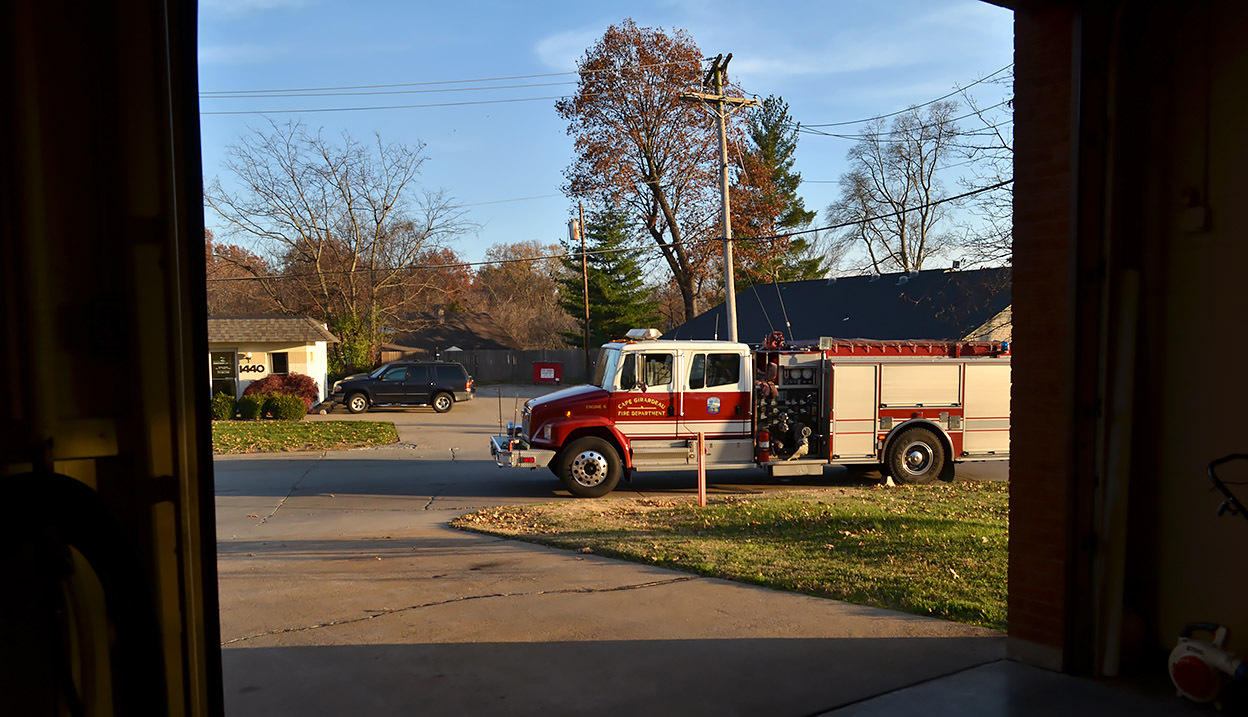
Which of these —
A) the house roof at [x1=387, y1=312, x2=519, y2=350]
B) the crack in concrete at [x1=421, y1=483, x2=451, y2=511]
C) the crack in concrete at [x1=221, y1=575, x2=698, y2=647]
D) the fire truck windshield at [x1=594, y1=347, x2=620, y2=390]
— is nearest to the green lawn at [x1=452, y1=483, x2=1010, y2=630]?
the crack in concrete at [x1=221, y1=575, x2=698, y2=647]

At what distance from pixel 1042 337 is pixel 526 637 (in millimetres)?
3827

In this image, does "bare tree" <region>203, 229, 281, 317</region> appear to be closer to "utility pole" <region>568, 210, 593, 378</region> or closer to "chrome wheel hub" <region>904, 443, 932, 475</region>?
"utility pole" <region>568, 210, 593, 378</region>

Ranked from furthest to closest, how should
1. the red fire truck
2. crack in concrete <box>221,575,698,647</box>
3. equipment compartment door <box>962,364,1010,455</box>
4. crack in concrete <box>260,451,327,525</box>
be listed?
equipment compartment door <box>962,364,1010,455</box>, the red fire truck, crack in concrete <box>260,451,327,525</box>, crack in concrete <box>221,575,698,647</box>

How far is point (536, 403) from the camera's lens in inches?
542

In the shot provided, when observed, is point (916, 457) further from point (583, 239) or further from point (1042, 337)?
point (583, 239)

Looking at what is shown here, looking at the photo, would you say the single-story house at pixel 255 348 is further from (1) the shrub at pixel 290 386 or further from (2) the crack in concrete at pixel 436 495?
(2) the crack in concrete at pixel 436 495

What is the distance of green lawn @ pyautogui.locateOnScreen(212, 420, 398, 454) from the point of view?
20584 millimetres

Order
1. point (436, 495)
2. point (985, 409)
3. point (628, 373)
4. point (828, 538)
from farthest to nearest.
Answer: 1. point (985, 409)
2. point (436, 495)
3. point (628, 373)
4. point (828, 538)

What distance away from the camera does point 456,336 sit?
62.1 meters

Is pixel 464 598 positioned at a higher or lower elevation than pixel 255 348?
lower

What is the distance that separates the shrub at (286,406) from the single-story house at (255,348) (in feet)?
12.2

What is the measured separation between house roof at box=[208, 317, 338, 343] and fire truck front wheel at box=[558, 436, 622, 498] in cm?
2242

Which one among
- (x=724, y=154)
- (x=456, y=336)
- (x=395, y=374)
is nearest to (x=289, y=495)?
(x=724, y=154)

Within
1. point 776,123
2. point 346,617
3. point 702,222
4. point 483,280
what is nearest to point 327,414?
point 702,222
